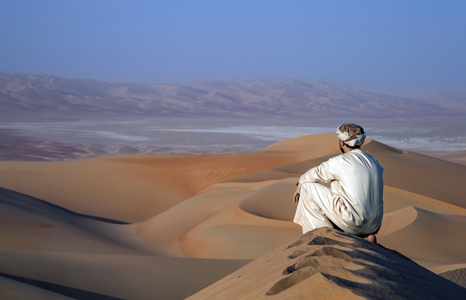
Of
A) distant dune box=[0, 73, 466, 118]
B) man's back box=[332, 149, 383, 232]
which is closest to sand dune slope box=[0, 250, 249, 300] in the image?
man's back box=[332, 149, 383, 232]

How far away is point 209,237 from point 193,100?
76.2 meters

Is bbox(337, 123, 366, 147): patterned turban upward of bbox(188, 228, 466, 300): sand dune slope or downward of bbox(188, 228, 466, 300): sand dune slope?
upward

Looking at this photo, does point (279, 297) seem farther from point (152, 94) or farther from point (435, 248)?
point (152, 94)

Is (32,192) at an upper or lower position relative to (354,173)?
lower

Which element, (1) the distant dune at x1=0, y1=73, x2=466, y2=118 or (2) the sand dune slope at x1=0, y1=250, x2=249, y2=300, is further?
(1) the distant dune at x1=0, y1=73, x2=466, y2=118

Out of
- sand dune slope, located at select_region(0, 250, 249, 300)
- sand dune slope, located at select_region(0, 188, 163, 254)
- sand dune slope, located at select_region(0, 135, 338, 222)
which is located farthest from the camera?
sand dune slope, located at select_region(0, 135, 338, 222)

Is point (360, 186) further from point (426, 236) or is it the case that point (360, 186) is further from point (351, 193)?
point (426, 236)

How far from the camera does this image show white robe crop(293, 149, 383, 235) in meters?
3.03

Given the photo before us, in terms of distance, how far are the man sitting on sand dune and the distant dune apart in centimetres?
5827

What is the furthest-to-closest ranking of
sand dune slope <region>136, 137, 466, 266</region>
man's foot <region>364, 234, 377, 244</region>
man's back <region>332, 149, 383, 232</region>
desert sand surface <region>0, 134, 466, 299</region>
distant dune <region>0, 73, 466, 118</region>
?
distant dune <region>0, 73, 466, 118</region> < sand dune slope <region>136, 137, 466, 266</region> < man's foot <region>364, 234, 377, 244</region> < man's back <region>332, 149, 383, 232</region> < desert sand surface <region>0, 134, 466, 299</region>

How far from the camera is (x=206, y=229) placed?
7711mm

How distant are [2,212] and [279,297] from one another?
5225 mm

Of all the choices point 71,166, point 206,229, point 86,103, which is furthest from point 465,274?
point 86,103

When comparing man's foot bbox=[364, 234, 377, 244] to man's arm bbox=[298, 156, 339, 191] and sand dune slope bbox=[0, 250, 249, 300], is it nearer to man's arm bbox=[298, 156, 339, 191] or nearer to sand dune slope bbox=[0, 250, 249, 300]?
man's arm bbox=[298, 156, 339, 191]
